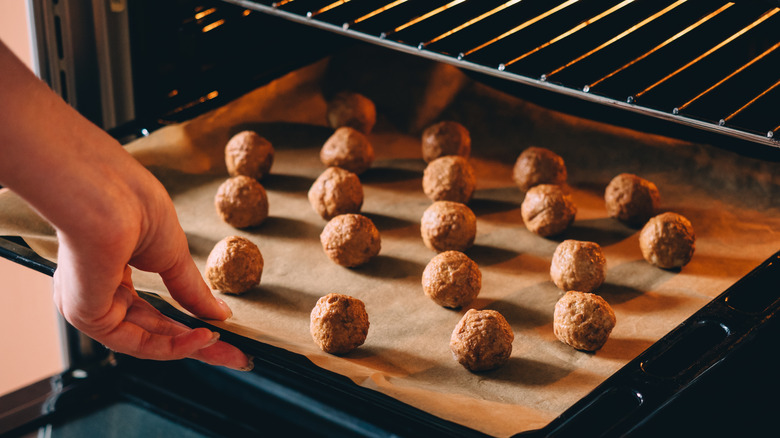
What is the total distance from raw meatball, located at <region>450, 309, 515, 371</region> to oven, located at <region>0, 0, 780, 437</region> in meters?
0.08

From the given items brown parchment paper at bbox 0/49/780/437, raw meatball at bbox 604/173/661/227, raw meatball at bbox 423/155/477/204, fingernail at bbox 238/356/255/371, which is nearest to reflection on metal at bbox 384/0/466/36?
raw meatball at bbox 423/155/477/204

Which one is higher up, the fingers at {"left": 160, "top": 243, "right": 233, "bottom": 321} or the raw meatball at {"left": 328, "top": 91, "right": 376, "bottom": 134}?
the raw meatball at {"left": 328, "top": 91, "right": 376, "bottom": 134}

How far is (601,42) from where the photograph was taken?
1748 mm

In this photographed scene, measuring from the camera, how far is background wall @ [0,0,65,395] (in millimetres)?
2352

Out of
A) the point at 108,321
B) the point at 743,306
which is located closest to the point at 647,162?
the point at 743,306

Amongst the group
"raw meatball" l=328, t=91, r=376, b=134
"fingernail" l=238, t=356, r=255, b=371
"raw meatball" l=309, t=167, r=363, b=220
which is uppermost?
"raw meatball" l=328, t=91, r=376, b=134

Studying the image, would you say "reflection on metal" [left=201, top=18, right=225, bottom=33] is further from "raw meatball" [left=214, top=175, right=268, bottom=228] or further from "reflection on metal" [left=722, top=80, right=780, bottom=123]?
"reflection on metal" [left=722, top=80, right=780, bottom=123]

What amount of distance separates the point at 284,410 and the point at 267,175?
0.66 metres

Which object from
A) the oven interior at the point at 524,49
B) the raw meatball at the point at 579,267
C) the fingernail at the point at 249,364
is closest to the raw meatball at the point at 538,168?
the oven interior at the point at 524,49

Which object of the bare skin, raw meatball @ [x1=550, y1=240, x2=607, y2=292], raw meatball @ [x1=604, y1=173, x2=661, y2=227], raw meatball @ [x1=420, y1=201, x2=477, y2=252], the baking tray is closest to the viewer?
the bare skin

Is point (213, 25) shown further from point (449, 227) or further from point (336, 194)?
point (449, 227)

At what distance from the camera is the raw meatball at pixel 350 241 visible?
1734 millimetres

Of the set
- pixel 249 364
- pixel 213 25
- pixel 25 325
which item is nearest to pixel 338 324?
pixel 249 364

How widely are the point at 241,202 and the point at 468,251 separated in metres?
0.58
